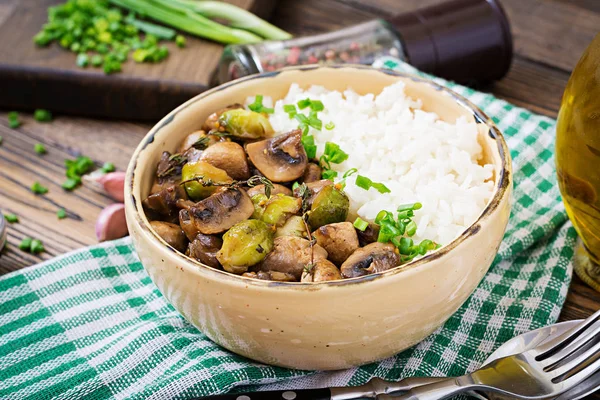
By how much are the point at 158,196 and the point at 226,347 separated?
390 mm

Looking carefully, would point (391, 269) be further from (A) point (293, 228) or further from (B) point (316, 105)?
(B) point (316, 105)

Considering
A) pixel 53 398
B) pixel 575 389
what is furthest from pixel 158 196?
pixel 575 389

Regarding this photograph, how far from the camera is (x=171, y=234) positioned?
62.2 inches

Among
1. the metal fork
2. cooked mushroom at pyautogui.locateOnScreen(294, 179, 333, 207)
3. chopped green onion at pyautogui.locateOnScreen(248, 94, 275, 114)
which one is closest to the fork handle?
the metal fork

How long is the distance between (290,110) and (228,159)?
28 centimetres

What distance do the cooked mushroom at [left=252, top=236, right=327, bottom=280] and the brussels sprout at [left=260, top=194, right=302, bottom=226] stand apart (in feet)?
0.24

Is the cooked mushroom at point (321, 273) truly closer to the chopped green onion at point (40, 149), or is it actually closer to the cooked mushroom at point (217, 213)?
the cooked mushroom at point (217, 213)

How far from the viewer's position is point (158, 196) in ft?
5.40

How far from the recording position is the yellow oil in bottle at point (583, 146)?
161 cm

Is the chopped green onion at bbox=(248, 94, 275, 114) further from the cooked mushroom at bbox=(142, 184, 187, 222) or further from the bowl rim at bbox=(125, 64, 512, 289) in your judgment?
the cooked mushroom at bbox=(142, 184, 187, 222)

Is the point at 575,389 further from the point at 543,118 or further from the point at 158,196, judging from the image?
the point at 543,118

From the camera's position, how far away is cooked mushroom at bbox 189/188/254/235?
153cm

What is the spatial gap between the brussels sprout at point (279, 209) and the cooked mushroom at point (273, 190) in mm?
63

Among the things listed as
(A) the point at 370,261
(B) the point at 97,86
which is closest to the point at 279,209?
(A) the point at 370,261
